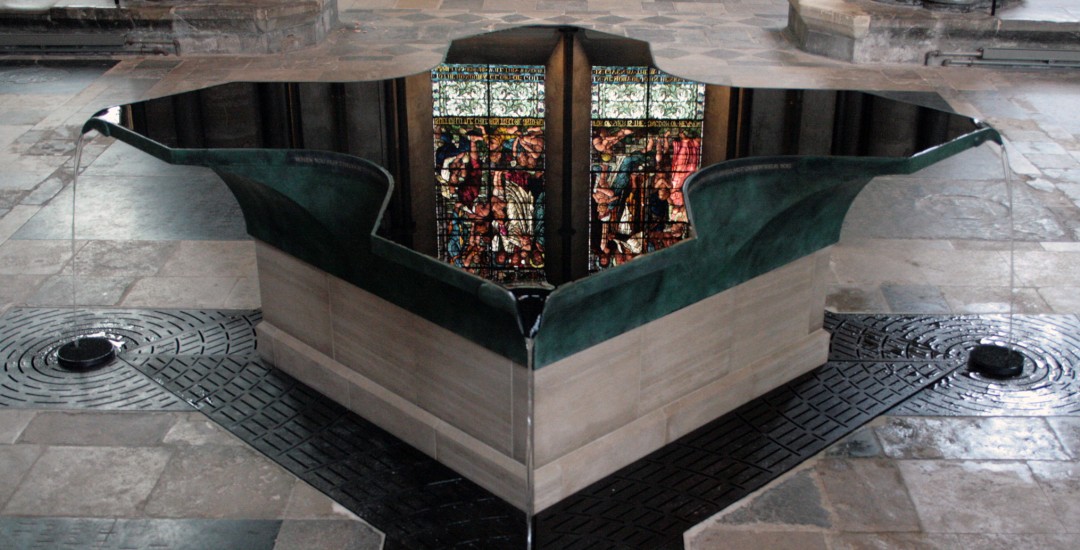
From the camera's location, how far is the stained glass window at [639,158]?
5.75 metres

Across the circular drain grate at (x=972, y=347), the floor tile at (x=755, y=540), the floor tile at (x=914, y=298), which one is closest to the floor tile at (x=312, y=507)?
the floor tile at (x=755, y=540)

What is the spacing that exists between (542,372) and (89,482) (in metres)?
2.32

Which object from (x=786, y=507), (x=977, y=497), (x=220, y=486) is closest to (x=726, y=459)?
(x=786, y=507)

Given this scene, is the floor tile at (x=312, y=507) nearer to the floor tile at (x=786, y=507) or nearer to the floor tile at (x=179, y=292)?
the floor tile at (x=786, y=507)

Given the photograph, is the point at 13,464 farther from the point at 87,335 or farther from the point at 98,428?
the point at 87,335

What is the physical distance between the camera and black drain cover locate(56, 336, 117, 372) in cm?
702

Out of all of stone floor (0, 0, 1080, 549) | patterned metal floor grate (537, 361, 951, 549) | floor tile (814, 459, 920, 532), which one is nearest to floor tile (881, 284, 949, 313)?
stone floor (0, 0, 1080, 549)

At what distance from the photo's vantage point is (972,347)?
7.31 metres

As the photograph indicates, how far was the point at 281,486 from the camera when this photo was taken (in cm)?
588

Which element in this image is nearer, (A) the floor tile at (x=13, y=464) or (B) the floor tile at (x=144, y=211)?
(A) the floor tile at (x=13, y=464)

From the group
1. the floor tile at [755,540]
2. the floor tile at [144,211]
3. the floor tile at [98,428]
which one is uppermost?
the floor tile at [144,211]

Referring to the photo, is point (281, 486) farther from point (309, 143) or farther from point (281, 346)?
point (309, 143)

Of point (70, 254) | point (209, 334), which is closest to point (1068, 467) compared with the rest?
point (209, 334)

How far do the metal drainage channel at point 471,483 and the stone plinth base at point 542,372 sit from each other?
107 mm
